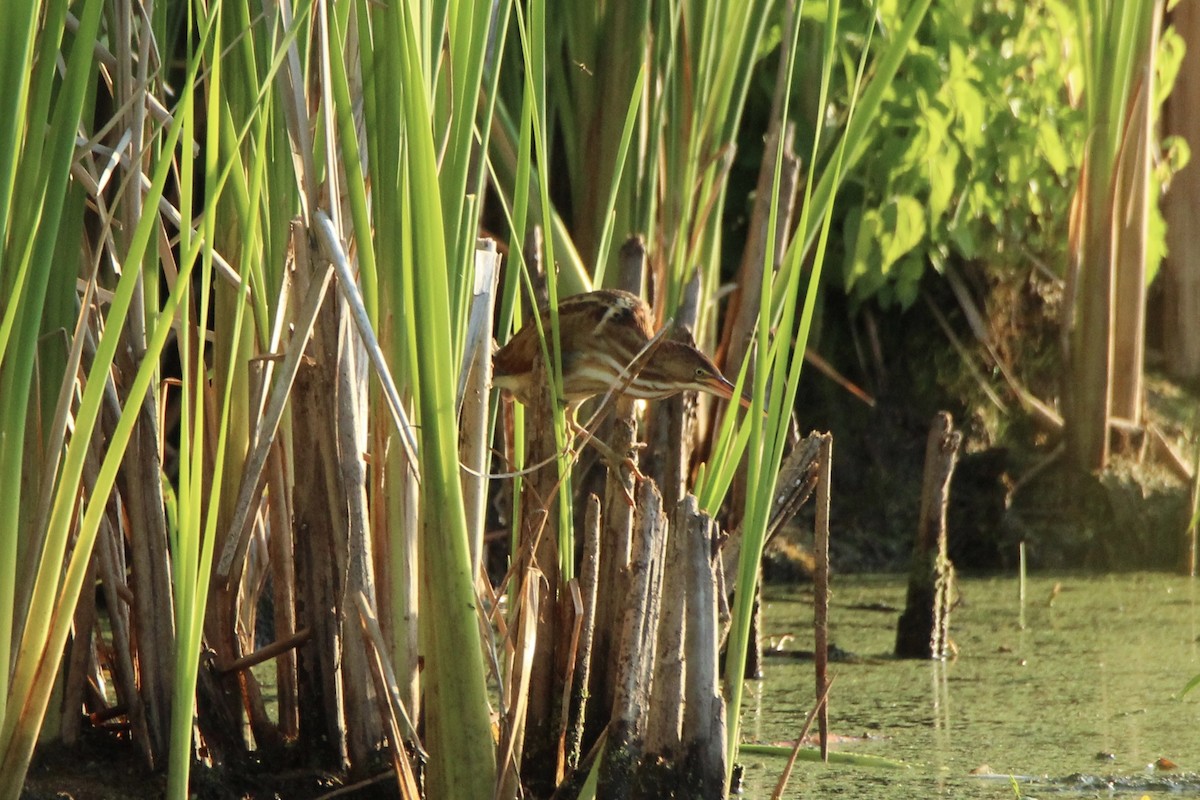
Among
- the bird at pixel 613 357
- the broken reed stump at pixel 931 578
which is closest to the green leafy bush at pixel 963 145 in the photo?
the broken reed stump at pixel 931 578

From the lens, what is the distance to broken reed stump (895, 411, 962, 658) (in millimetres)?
2951

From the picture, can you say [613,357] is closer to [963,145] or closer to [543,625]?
[543,625]

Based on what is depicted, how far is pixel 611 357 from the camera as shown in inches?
85.0

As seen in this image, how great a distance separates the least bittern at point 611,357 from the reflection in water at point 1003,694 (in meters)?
0.56

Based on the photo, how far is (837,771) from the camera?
2.22 m

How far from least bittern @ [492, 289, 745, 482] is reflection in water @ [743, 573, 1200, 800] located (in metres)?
0.56

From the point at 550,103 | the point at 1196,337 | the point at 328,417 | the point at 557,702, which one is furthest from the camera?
the point at 1196,337

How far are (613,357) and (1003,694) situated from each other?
1058 mm

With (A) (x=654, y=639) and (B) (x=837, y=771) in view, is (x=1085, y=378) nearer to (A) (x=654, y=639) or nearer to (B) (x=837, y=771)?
(B) (x=837, y=771)

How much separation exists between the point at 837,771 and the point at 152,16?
1.37m

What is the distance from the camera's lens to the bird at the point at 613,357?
2133mm

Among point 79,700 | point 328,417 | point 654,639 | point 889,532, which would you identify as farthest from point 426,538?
point 889,532

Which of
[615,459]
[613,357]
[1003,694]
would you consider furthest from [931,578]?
[615,459]

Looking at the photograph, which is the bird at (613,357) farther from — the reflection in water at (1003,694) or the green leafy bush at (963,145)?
the green leafy bush at (963,145)
